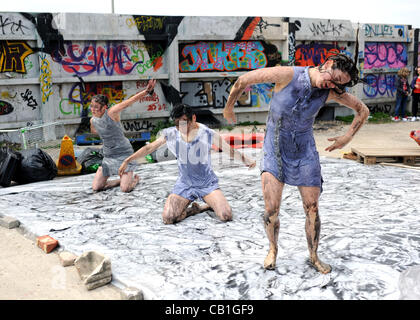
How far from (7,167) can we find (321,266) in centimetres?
499

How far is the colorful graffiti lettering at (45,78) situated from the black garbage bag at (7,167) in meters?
3.82

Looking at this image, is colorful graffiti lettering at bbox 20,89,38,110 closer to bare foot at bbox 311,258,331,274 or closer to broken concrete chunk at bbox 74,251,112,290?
broken concrete chunk at bbox 74,251,112,290

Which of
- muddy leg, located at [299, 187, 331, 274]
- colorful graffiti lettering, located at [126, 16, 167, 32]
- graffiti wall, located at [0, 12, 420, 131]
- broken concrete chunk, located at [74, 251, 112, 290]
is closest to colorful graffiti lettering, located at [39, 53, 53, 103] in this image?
graffiti wall, located at [0, 12, 420, 131]

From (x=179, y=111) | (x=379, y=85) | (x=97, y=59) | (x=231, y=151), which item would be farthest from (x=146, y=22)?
(x=379, y=85)

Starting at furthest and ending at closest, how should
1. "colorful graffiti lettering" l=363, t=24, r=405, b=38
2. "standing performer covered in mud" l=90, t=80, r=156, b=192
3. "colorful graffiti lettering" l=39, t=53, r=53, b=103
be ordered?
"colorful graffiti lettering" l=363, t=24, r=405, b=38 < "colorful graffiti lettering" l=39, t=53, r=53, b=103 < "standing performer covered in mud" l=90, t=80, r=156, b=192

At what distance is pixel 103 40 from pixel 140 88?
4.81 ft

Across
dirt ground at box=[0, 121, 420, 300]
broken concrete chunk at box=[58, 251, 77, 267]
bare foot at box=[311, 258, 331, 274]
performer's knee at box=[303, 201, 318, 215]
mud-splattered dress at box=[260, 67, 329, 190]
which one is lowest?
dirt ground at box=[0, 121, 420, 300]

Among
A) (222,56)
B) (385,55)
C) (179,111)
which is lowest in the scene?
(179,111)

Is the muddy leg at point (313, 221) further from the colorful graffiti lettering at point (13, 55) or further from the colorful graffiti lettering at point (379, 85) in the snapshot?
the colorful graffiti lettering at point (379, 85)

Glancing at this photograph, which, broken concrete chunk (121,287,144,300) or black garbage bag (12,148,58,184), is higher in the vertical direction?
black garbage bag (12,148,58,184)

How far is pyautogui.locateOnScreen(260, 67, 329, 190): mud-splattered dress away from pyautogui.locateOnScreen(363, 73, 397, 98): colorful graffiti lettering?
12.4m

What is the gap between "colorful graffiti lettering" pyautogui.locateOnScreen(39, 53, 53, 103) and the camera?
399 inches

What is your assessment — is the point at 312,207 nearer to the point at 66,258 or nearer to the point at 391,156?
the point at 66,258

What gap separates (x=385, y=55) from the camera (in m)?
15.3
